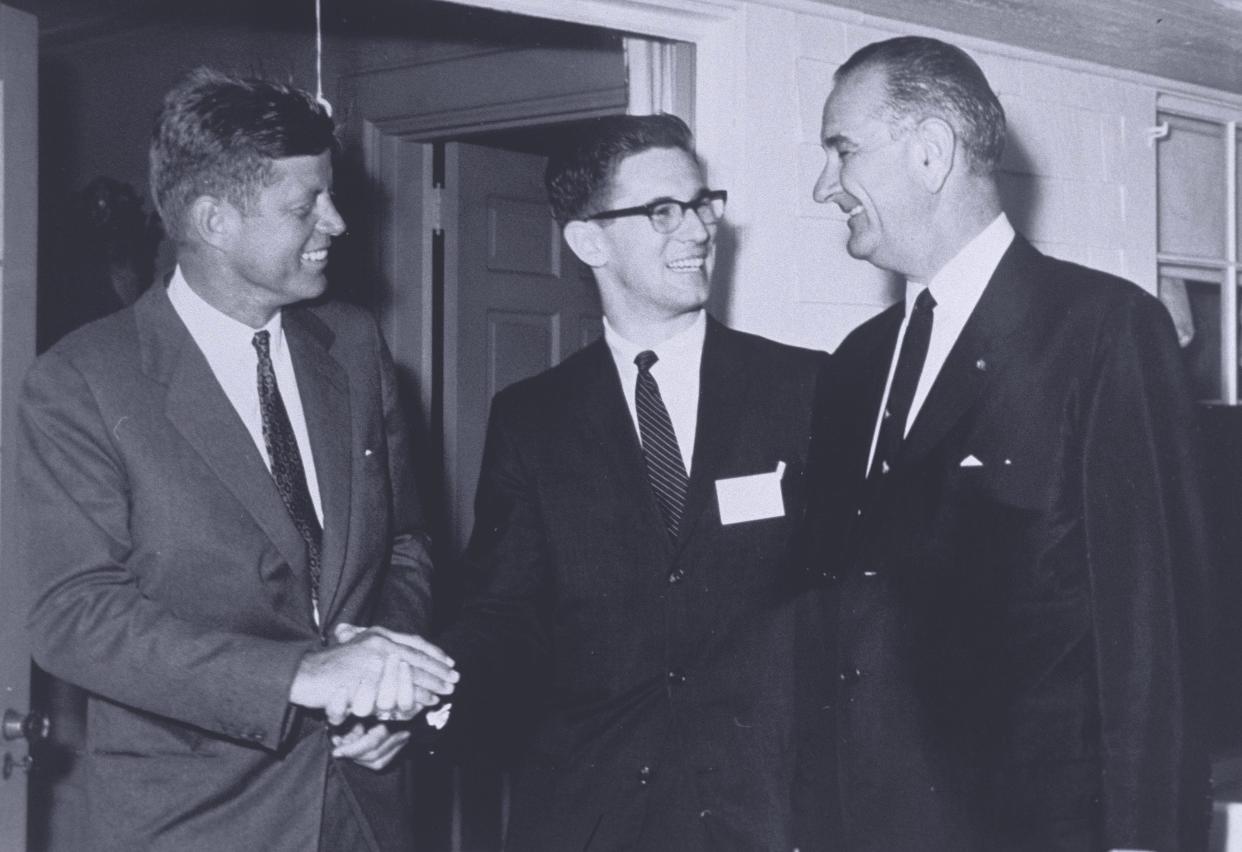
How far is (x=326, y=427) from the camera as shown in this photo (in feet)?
7.08

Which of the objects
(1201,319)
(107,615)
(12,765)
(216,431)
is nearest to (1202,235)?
(1201,319)

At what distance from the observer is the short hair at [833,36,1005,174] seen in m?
2.05

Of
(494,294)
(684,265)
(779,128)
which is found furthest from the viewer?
(494,294)

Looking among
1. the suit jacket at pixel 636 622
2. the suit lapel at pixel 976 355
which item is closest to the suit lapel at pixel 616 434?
the suit jacket at pixel 636 622

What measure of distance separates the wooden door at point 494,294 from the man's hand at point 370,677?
2687 mm

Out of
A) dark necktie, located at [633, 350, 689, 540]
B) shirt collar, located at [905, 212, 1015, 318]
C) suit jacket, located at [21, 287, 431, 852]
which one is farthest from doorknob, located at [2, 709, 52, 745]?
shirt collar, located at [905, 212, 1015, 318]

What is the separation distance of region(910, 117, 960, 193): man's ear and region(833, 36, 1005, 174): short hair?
0.05 feet

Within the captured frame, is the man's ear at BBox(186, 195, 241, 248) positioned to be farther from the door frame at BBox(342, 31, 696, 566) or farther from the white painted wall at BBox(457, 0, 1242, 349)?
the door frame at BBox(342, 31, 696, 566)

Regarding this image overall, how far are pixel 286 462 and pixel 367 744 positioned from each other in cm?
46

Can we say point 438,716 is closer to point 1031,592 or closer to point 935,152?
point 1031,592

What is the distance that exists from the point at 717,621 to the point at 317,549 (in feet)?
2.19

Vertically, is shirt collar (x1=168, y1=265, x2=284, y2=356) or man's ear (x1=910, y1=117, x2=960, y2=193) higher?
man's ear (x1=910, y1=117, x2=960, y2=193)

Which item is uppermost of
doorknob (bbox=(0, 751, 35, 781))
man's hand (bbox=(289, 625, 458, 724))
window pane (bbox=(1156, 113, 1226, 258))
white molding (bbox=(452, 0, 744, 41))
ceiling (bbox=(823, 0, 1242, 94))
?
ceiling (bbox=(823, 0, 1242, 94))

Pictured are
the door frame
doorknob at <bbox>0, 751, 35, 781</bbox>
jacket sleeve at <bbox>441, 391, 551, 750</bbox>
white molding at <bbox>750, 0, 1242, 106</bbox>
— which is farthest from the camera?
the door frame
